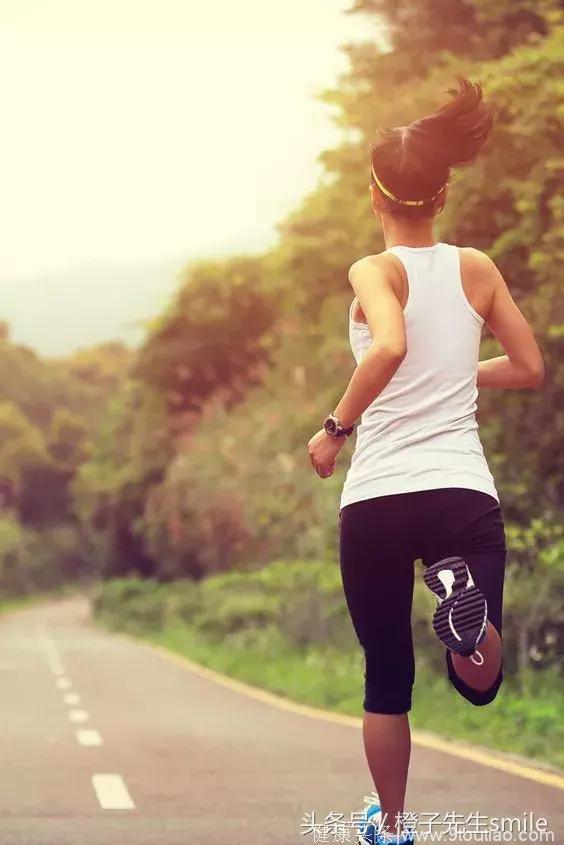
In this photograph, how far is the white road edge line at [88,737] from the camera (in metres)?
11.2

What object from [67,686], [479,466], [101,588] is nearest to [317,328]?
[67,686]

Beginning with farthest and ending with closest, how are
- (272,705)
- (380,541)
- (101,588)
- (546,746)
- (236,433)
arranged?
(101,588), (236,433), (272,705), (546,746), (380,541)

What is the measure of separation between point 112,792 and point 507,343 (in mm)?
4086

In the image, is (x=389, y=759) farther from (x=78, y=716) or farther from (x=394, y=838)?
(x=78, y=716)

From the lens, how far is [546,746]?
34.4 ft

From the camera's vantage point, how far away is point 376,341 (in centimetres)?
428

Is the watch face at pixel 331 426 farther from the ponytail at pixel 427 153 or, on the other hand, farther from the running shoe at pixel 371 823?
the running shoe at pixel 371 823

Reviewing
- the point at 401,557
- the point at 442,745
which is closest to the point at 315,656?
the point at 442,745

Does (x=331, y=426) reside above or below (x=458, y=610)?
above

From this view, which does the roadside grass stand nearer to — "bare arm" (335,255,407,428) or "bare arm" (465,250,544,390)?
"bare arm" (465,250,544,390)

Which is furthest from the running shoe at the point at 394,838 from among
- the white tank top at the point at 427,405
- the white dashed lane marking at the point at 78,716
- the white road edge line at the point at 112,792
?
the white dashed lane marking at the point at 78,716

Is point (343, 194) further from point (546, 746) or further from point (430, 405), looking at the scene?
→ point (430, 405)

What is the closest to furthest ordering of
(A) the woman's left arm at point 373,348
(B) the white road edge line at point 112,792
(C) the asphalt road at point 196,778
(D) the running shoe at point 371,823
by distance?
(A) the woman's left arm at point 373,348, (D) the running shoe at point 371,823, (C) the asphalt road at point 196,778, (B) the white road edge line at point 112,792

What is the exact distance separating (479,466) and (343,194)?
17042 millimetres
